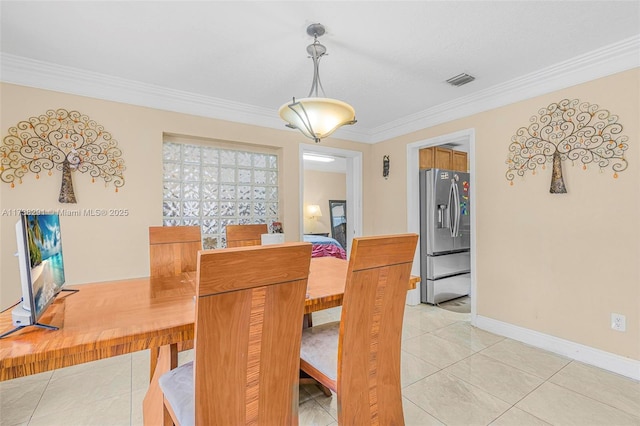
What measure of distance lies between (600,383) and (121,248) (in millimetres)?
3991

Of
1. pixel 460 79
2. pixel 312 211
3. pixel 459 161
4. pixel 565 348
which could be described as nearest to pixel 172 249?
pixel 460 79

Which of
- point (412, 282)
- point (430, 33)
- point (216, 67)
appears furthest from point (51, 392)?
point (430, 33)

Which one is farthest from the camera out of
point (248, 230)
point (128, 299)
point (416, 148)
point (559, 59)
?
point (416, 148)

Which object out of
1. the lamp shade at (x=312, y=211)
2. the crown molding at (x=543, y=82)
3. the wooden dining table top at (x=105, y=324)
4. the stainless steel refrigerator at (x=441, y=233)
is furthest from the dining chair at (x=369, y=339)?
the lamp shade at (x=312, y=211)

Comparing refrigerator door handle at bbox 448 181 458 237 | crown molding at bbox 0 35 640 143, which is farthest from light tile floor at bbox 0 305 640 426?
crown molding at bbox 0 35 640 143

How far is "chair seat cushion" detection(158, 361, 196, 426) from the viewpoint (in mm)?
1050

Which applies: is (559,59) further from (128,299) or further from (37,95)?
(37,95)

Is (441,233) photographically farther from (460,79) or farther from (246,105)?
(246,105)

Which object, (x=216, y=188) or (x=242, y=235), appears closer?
(x=242, y=235)

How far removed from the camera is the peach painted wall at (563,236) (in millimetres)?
2178

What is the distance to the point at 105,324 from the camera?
111cm

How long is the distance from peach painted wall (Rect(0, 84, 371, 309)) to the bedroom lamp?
5.34 ft

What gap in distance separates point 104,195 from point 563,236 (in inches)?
161

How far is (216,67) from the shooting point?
251cm
